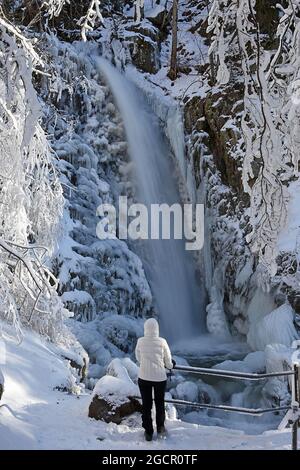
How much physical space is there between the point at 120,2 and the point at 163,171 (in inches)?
358

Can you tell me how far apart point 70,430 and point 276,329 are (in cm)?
601

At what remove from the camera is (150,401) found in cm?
435

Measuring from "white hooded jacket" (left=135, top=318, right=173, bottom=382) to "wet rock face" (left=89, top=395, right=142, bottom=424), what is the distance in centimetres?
65

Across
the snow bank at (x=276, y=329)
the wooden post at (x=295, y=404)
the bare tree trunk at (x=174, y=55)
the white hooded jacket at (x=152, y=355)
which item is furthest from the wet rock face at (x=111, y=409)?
the bare tree trunk at (x=174, y=55)

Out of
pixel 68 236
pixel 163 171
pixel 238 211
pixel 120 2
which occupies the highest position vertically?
pixel 120 2

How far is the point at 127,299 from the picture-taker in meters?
10.9

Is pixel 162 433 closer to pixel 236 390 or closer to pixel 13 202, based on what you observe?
pixel 13 202

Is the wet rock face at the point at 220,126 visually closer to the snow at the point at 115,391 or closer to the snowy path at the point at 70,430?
the snowy path at the point at 70,430

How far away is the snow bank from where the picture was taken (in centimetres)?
952

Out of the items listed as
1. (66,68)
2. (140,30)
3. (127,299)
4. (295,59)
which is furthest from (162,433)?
(140,30)

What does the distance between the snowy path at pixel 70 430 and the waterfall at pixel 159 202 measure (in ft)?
19.6

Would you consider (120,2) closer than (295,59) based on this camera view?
No

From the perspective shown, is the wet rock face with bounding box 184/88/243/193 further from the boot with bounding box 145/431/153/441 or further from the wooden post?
the boot with bounding box 145/431/153/441

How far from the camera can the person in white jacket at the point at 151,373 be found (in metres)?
4.33
